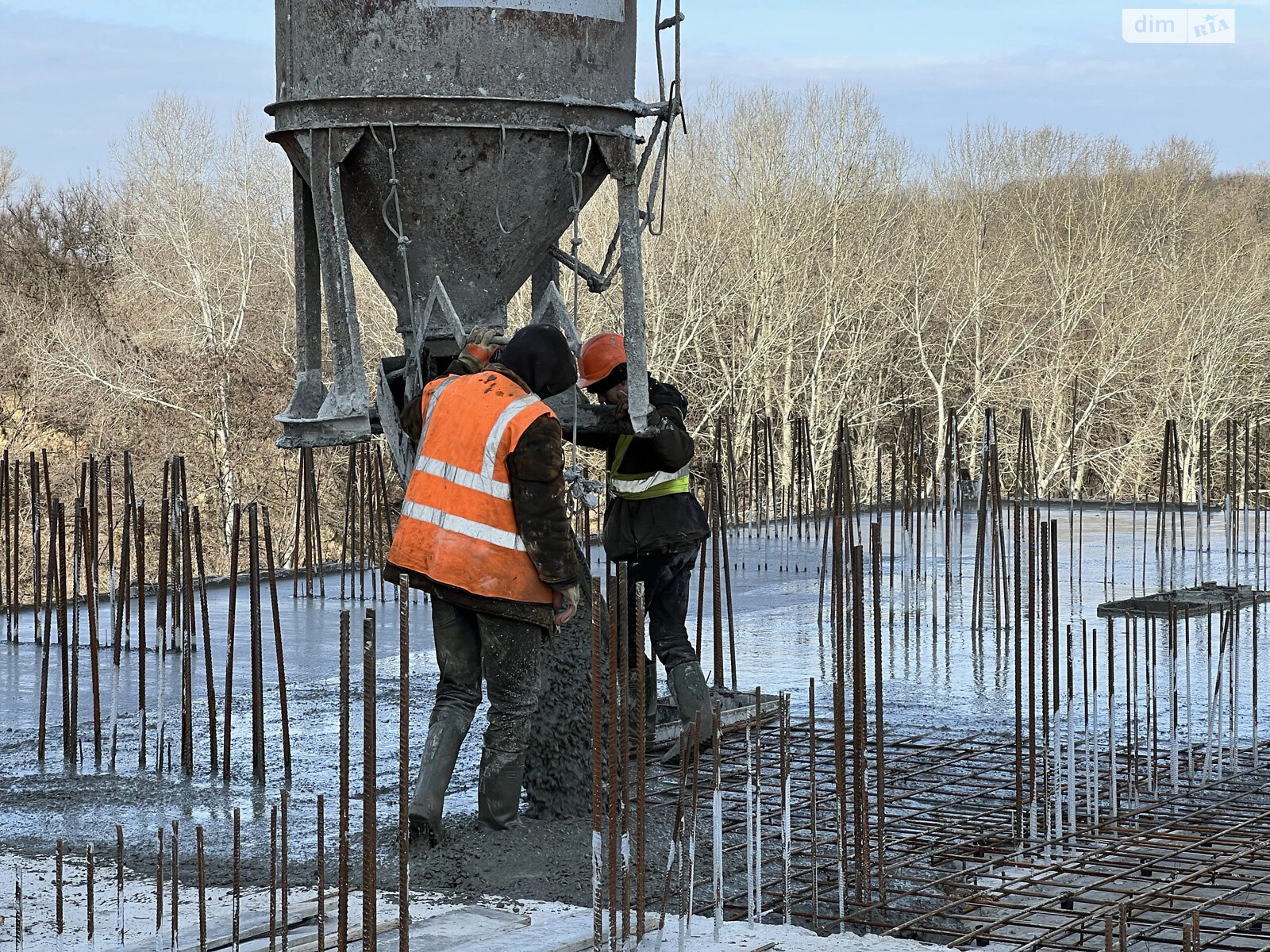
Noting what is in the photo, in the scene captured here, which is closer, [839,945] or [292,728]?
[839,945]

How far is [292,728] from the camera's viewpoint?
6.59 metres

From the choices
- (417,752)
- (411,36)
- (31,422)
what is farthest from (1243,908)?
(31,422)

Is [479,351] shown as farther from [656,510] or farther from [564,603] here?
[656,510]

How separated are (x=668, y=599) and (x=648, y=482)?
50 centimetres

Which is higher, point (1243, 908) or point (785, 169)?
point (785, 169)

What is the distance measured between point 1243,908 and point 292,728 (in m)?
3.93

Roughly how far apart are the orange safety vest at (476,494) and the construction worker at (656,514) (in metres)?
1.12

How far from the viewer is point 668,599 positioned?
6.12m

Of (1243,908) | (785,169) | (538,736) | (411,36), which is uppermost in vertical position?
(785,169)

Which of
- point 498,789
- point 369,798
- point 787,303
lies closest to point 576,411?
point 498,789

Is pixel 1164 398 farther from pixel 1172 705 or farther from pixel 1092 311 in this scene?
pixel 1172 705

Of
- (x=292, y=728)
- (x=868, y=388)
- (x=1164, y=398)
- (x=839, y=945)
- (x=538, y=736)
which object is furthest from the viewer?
(x=868, y=388)

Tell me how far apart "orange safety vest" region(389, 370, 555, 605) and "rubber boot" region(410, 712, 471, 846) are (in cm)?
47

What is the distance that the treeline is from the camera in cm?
3375
